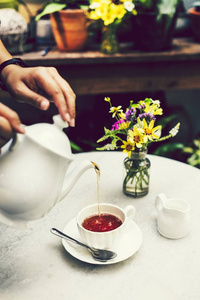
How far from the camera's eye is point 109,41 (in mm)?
2109

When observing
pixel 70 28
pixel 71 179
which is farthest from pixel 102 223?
pixel 70 28

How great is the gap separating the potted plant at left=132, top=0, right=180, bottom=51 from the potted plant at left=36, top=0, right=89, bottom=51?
1.03ft

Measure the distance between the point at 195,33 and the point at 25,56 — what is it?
1128 mm

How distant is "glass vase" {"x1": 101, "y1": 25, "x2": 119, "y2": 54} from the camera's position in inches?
82.4

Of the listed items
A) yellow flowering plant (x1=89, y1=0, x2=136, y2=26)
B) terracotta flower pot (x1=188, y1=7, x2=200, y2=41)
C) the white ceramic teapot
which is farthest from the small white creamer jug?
terracotta flower pot (x1=188, y1=7, x2=200, y2=41)

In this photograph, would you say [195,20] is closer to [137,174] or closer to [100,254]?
[137,174]

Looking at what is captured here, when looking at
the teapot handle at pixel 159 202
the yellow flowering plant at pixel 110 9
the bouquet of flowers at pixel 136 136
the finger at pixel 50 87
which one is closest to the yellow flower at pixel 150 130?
the bouquet of flowers at pixel 136 136

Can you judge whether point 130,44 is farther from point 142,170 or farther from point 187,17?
point 142,170

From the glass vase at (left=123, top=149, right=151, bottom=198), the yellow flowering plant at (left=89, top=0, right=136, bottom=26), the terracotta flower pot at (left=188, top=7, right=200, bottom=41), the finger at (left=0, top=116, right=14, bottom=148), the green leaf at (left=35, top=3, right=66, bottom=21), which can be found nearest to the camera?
the finger at (left=0, top=116, right=14, bottom=148)

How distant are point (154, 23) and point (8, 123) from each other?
163 centimetres

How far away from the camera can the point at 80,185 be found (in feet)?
4.26

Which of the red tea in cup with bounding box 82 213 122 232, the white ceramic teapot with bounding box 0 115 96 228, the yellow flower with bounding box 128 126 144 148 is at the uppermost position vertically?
the white ceramic teapot with bounding box 0 115 96 228

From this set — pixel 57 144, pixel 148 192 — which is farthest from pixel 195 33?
pixel 57 144

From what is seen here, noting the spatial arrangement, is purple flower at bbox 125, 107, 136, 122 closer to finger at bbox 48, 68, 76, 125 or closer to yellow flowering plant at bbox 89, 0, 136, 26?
finger at bbox 48, 68, 76, 125
